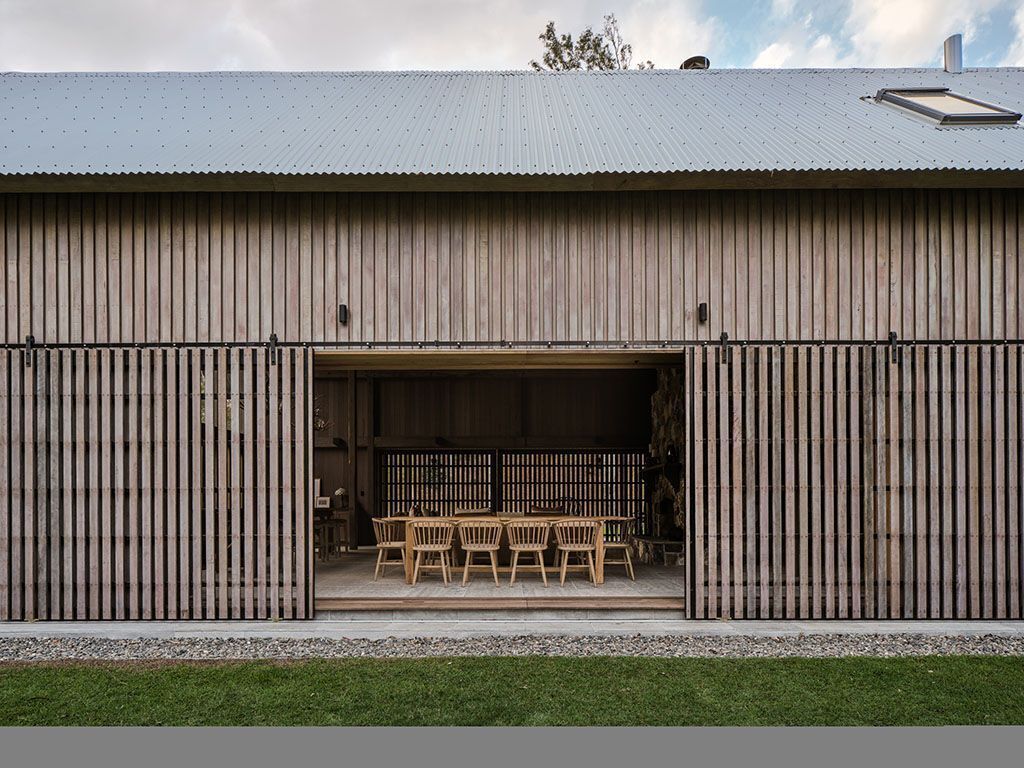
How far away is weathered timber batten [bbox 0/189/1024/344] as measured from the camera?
7.12 meters

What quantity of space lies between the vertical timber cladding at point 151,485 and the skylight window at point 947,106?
769 cm

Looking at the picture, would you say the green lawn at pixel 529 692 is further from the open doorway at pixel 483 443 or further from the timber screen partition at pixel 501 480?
the timber screen partition at pixel 501 480

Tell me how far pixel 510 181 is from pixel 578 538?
4084mm

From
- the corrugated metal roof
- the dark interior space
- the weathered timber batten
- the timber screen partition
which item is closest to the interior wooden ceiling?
the weathered timber batten

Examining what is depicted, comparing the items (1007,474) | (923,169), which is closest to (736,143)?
(923,169)

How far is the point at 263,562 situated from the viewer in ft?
23.0

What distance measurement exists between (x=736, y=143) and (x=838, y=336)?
2.21 metres

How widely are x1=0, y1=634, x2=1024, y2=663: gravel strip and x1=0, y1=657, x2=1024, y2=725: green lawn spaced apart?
0.28 meters

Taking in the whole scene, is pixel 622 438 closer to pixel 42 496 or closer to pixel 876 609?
pixel 876 609

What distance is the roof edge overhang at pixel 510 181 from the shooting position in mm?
6742

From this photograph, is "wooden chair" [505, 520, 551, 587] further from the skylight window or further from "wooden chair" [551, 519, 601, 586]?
the skylight window

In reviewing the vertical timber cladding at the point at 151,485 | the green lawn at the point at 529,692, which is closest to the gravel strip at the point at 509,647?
the green lawn at the point at 529,692

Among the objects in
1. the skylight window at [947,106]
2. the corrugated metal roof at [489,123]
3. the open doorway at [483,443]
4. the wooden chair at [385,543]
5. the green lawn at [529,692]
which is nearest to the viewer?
the green lawn at [529,692]

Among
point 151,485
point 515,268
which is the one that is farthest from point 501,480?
point 151,485
